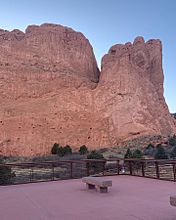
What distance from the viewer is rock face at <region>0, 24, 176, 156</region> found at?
36.7 meters

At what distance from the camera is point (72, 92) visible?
133ft

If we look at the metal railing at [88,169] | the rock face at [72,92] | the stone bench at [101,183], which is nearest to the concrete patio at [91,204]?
the stone bench at [101,183]

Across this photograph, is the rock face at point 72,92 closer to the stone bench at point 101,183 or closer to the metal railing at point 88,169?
the metal railing at point 88,169

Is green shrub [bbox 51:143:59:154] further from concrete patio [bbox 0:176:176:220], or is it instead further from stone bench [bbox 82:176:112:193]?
stone bench [bbox 82:176:112:193]

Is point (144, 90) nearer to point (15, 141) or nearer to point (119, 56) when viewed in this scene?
point (119, 56)

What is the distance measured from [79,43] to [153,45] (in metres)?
11.1

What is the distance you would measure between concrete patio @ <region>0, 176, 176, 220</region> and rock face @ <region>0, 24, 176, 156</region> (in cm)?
2911

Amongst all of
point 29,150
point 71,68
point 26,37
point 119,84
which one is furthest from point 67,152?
point 26,37

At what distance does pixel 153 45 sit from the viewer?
154 ft

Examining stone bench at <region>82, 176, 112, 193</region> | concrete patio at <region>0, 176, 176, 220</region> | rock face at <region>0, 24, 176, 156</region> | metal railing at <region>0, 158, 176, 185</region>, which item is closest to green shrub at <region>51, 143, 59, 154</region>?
rock face at <region>0, 24, 176, 156</region>

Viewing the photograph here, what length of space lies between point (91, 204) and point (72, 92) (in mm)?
35639

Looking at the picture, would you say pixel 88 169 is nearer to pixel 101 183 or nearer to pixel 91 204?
pixel 101 183

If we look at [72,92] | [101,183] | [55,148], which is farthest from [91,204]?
[72,92]

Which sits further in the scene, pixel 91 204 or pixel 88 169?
pixel 88 169
